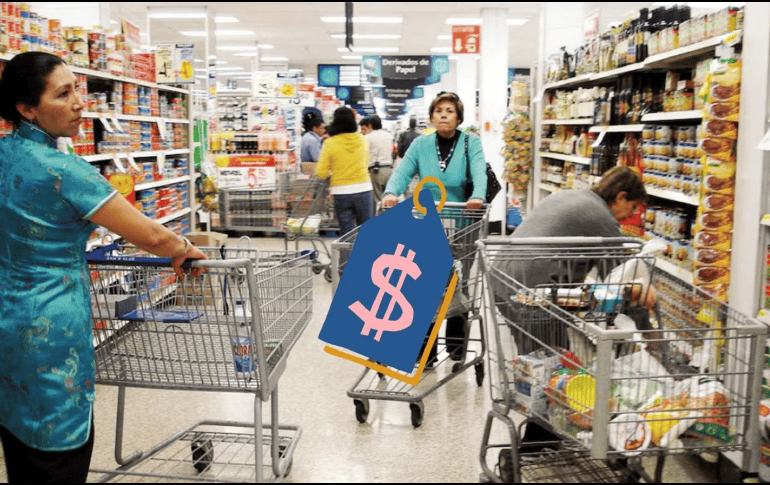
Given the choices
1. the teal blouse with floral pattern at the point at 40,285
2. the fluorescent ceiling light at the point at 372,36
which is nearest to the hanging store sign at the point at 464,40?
the fluorescent ceiling light at the point at 372,36

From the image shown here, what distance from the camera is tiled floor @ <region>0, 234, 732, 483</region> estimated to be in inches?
134

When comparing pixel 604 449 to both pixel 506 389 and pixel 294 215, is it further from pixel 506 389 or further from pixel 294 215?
pixel 294 215

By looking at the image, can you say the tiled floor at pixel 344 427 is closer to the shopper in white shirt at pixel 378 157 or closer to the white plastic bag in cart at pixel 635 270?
the white plastic bag in cart at pixel 635 270

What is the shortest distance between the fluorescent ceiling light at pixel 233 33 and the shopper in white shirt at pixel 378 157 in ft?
28.5

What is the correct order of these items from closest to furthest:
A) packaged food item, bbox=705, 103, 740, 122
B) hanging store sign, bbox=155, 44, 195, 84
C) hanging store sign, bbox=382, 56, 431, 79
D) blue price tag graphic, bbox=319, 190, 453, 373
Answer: blue price tag graphic, bbox=319, 190, 453, 373
packaged food item, bbox=705, 103, 740, 122
hanging store sign, bbox=155, 44, 195, 84
hanging store sign, bbox=382, 56, 431, 79

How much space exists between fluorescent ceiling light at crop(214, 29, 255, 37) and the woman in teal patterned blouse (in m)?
17.3

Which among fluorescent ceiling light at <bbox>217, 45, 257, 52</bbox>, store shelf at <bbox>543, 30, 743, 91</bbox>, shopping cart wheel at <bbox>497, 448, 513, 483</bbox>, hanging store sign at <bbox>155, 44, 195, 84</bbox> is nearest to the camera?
shopping cart wheel at <bbox>497, 448, 513, 483</bbox>

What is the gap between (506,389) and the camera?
281 cm

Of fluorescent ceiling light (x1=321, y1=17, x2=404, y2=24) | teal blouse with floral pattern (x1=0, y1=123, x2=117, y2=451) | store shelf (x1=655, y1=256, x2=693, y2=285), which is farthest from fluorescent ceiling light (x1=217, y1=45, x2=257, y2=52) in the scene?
teal blouse with floral pattern (x1=0, y1=123, x2=117, y2=451)

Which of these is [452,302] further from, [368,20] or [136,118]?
[368,20]

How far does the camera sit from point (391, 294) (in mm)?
2180

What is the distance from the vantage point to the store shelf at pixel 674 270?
4.19 m

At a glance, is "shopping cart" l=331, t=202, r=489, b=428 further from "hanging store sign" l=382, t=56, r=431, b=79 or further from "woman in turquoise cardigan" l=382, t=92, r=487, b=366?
"hanging store sign" l=382, t=56, r=431, b=79

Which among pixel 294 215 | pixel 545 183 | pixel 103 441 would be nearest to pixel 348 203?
pixel 294 215
